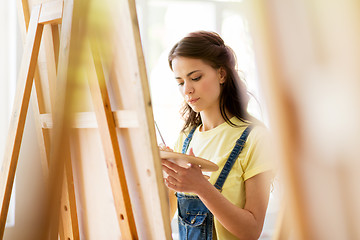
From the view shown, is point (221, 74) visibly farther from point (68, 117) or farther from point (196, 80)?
point (68, 117)

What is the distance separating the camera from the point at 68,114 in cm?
51

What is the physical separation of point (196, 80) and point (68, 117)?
0.55 metres

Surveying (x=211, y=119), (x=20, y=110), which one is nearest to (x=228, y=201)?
(x=211, y=119)

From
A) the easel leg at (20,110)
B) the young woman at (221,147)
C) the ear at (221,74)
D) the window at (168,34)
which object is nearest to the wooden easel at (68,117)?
the easel leg at (20,110)

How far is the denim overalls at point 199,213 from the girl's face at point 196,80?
14 centimetres

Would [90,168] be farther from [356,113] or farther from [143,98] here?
[356,113]

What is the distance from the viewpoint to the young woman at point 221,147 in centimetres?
93

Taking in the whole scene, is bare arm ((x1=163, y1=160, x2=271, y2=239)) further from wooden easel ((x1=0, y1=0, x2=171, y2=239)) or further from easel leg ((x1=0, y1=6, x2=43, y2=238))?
easel leg ((x1=0, y1=6, x2=43, y2=238))

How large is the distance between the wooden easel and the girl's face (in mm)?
251

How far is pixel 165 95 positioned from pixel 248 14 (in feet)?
6.49

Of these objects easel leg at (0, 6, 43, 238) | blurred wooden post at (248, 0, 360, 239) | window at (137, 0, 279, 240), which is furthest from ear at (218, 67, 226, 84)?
window at (137, 0, 279, 240)

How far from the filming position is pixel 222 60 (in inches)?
41.9

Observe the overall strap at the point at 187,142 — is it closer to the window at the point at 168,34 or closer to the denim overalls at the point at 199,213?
the denim overalls at the point at 199,213

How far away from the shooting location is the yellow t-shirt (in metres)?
0.97
